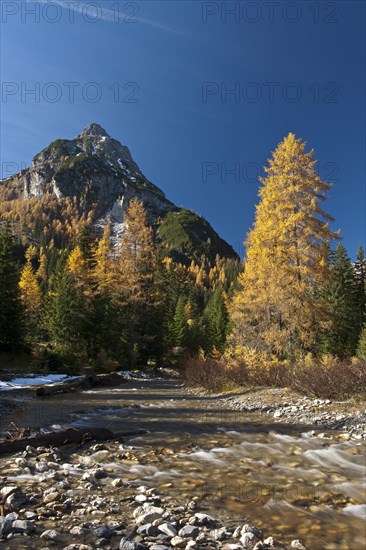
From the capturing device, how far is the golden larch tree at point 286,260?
18453 millimetres

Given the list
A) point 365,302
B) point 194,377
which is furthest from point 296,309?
point 365,302

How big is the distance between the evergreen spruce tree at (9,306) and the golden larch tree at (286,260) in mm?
24822

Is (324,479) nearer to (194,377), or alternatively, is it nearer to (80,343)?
(194,377)

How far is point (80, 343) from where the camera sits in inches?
1389

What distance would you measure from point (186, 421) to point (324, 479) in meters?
5.78

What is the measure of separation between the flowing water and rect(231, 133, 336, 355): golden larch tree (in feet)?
26.1

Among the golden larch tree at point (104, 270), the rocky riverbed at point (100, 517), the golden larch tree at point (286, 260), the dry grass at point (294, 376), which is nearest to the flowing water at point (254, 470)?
the rocky riverbed at point (100, 517)

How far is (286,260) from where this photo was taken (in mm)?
19297

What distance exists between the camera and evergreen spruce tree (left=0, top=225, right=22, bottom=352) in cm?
3552

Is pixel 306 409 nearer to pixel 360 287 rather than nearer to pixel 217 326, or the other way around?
pixel 360 287

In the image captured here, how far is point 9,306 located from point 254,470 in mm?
34502

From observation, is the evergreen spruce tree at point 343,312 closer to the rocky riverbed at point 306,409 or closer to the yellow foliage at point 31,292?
the rocky riverbed at point 306,409

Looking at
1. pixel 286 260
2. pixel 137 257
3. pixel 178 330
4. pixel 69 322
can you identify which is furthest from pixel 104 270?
pixel 286 260

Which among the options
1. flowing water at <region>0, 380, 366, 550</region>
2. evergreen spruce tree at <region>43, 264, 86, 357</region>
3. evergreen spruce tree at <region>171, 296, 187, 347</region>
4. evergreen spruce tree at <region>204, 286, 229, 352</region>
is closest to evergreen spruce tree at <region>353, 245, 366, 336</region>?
evergreen spruce tree at <region>204, 286, 229, 352</region>
